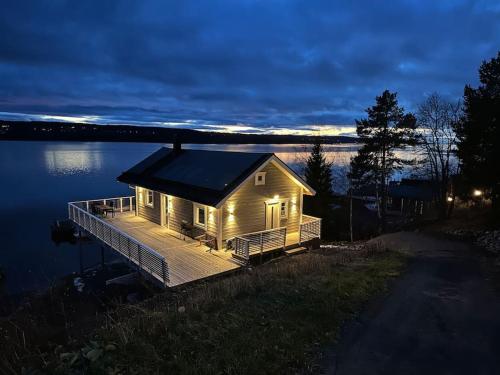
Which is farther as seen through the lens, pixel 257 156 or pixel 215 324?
pixel 257 156

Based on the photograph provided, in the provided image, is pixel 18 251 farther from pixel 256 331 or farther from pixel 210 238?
pixel 256 331

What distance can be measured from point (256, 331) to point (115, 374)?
261cm

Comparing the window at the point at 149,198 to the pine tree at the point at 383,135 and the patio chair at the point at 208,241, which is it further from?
the pine tree at the point at 383,135

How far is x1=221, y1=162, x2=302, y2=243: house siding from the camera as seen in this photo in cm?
1539

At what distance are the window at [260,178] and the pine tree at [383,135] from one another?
14340 mm

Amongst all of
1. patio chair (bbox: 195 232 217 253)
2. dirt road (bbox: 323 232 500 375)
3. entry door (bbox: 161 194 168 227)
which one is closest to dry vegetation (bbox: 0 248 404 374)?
dirt road (bbox: 323 232 500 375)

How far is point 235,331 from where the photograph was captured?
6.34m

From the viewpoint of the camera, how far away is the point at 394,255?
13859 millimetres

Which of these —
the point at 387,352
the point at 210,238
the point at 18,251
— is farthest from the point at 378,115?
the point at 18,251

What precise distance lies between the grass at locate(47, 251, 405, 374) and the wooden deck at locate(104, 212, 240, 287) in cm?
249

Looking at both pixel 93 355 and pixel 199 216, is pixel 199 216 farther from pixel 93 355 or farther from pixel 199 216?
pixel 93 355

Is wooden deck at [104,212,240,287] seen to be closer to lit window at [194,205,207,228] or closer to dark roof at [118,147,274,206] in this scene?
lit window at [194,205,207,228]

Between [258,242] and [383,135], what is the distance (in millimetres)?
17477

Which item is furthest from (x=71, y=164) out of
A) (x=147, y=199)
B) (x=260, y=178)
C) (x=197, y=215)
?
(x=260, y=178)
